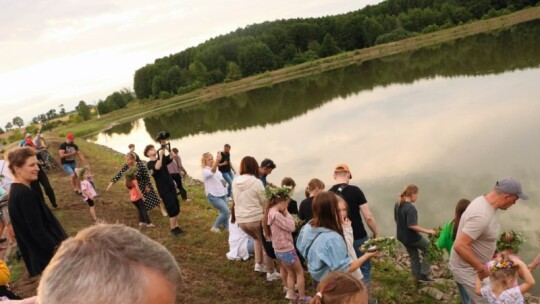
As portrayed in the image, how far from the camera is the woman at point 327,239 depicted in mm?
4621

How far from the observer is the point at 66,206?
470 inches

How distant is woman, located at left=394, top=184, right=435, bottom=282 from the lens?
6.59m

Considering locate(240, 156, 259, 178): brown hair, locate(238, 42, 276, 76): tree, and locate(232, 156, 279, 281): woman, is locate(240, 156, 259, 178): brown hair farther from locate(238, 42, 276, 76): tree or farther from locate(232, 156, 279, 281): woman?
locate(238, 42, 276, 76): tree

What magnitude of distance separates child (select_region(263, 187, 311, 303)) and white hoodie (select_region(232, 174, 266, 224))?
75cm

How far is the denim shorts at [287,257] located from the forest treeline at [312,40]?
8462 centimetres

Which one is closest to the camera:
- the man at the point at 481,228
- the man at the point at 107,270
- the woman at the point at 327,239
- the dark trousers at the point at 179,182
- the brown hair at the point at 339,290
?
the man at the point at 107,270

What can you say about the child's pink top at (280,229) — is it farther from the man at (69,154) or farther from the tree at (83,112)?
the tree at (83,112)

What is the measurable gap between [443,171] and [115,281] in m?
12.3

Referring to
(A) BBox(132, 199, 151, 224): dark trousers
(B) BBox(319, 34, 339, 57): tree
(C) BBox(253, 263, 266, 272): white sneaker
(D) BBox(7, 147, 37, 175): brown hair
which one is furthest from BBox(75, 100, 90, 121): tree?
(D) BBox(7, 147, 37, 175): brown hair

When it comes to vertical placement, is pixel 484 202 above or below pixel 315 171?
above

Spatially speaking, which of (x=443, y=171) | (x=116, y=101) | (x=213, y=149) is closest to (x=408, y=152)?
(x=443, y=171)

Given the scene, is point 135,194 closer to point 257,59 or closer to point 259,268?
point 259,268

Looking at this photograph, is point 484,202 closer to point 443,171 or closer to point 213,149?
point 443,171

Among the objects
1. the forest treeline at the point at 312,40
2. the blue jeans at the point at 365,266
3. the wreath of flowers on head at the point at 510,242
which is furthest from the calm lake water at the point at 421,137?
the forest treeline at the point at 312,40
